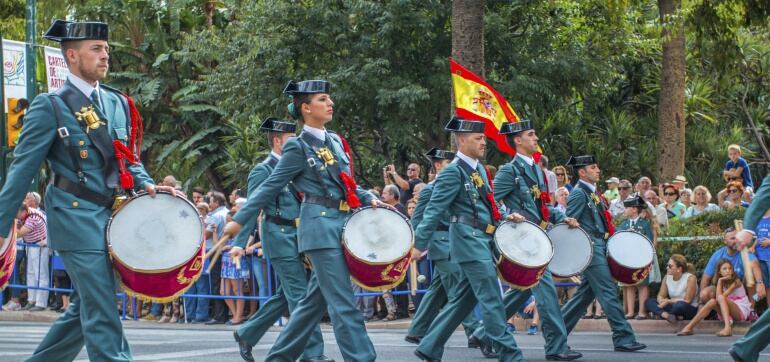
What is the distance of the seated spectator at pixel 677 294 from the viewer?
A: 16000mm

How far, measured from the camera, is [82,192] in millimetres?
7266

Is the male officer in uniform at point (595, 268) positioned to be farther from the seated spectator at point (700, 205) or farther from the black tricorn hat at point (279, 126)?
the seated spectator at point (700, 205)

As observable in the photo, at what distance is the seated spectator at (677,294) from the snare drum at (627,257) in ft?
9.66

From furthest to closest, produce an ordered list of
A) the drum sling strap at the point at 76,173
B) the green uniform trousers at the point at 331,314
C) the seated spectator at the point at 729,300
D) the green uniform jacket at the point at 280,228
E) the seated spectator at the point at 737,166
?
the seated spectator at the point at 737,166, the seated spectator at the point at 729,300, the green uniform jacket at the point at 280,228, the green uniform trousers at the point at 331,314, the drum sling strap at the point at 76,173

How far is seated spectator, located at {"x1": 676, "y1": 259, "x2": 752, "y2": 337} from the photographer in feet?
49.9

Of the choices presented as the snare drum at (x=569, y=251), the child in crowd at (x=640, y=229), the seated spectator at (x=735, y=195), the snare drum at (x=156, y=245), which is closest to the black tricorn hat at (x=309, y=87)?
the snare drum at (x=156, y=245)

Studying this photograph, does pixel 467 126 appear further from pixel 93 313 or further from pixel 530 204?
pixel 93 313

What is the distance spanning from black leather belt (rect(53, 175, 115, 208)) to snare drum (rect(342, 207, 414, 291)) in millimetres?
2027

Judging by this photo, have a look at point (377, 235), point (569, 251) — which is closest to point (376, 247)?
point (377, 235)

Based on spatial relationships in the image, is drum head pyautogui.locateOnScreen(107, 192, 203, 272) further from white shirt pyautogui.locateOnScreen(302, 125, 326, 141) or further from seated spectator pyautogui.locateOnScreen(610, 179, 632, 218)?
seated spectator pyautogui.locateOnScreen(610, 179, 632, 218)

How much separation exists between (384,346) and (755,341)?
18.4 feet

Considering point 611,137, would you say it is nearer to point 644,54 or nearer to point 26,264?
point 644,54

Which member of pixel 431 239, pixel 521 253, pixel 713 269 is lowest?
pixel 713 269

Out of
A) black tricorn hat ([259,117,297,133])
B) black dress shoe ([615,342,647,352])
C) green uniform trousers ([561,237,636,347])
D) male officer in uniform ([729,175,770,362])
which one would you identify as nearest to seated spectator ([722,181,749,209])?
green uniform trousers ([561,237,636,347])
